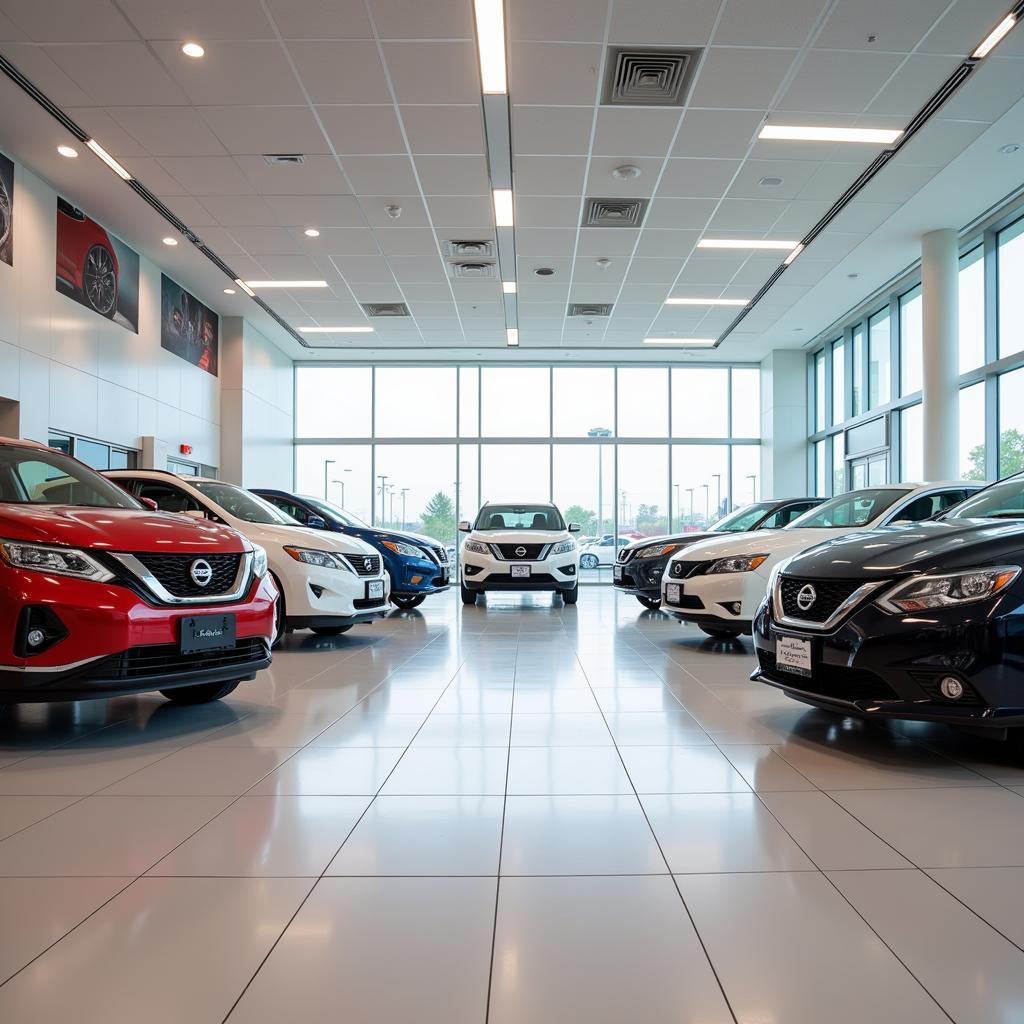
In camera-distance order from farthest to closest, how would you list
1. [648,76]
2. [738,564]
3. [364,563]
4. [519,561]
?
1. [519,561]
2. [648,76]
3. [364,563]
4. [738,564]

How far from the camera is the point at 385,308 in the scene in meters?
13.7

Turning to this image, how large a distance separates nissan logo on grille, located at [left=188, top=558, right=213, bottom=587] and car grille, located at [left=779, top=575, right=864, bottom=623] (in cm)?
269

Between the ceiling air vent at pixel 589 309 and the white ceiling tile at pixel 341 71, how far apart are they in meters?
6.89

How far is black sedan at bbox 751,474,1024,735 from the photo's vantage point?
111 inches

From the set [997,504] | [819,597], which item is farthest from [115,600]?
[997,504]

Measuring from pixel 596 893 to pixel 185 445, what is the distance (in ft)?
41.0

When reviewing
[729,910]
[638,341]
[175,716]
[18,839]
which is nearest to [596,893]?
[729,910]

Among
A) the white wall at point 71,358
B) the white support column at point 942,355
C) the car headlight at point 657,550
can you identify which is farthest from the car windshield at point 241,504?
the white support column at point 942,355

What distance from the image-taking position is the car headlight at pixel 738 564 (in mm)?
5867

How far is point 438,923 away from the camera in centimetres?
181

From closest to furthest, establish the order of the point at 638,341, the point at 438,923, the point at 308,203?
the point at 438,923, the point at 308,203, the point at 638,341

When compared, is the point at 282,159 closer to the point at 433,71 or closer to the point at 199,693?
the point at 433,71

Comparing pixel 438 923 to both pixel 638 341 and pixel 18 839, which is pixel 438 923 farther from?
pixel 638 341

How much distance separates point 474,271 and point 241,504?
6.51m
